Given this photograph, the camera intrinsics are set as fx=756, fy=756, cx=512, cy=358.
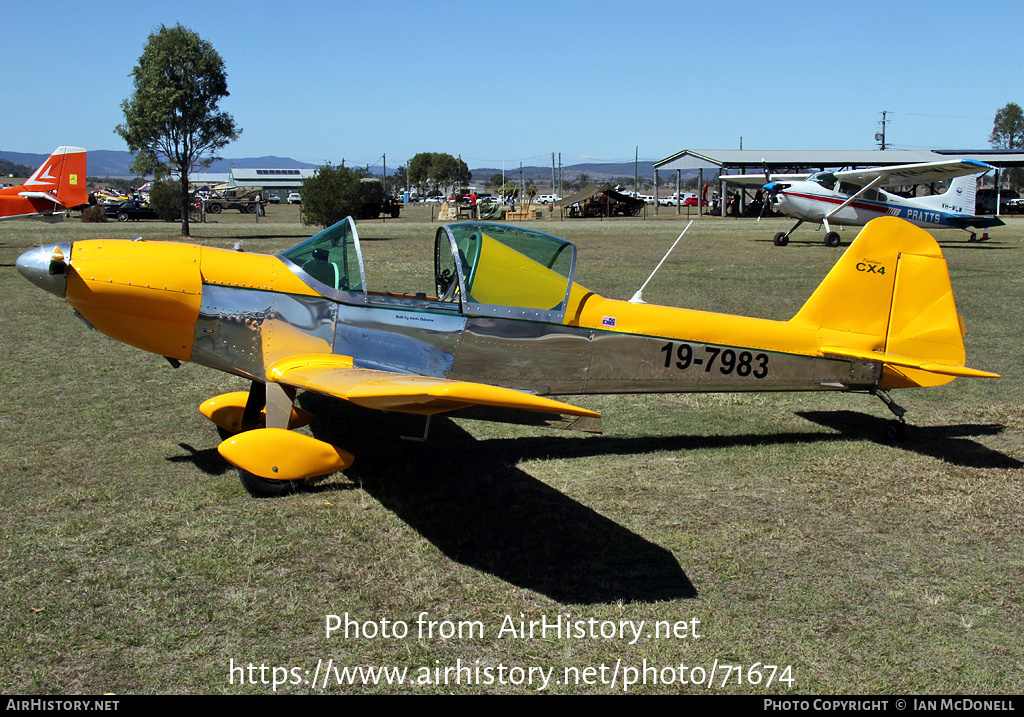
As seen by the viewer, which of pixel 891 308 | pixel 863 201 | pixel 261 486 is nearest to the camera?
pixel 261 486

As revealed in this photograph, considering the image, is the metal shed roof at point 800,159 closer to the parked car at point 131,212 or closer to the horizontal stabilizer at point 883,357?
the parked car at point 131,212

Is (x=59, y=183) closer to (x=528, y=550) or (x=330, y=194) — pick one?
(x=330, y=194)

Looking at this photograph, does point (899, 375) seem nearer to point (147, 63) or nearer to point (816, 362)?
point (816, 362)

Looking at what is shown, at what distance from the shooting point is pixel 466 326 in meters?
5.62

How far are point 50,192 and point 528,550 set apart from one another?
23.6 metres

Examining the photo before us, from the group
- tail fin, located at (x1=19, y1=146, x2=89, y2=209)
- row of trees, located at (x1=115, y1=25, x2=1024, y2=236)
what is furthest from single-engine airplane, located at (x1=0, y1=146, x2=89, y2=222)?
row of trees, located at (x1=115, y1=25, x2=1024, y2=236)

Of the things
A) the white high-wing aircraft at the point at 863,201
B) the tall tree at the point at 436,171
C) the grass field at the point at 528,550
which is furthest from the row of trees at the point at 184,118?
the tall tree at the point at 436,171

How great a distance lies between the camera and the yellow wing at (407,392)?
3.63 m

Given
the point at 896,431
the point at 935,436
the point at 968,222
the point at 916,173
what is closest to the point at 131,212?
the point at 916,173

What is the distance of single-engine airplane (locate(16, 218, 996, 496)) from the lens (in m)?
5.25

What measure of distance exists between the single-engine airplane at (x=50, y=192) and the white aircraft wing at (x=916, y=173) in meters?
23.6

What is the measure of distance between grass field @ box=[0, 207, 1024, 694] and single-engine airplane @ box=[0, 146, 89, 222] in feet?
58.0

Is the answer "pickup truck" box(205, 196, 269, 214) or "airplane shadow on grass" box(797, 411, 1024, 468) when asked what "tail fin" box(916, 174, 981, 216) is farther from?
"pickup truck" box(205, 196, 269, 214)
